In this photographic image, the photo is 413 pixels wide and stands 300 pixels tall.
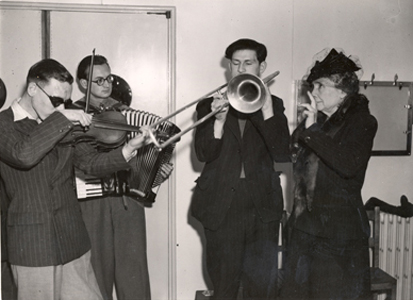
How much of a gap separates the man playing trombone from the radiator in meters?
1.15

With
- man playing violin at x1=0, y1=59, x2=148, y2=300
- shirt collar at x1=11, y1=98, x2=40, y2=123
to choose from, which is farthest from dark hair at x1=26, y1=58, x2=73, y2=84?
shirt collar at x1=11, y1=98, x2=40, y2=123

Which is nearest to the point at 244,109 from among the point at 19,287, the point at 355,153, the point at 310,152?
the point at 310,152

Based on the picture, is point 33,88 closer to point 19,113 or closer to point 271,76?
point 19,113

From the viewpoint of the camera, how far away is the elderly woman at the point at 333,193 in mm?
2287

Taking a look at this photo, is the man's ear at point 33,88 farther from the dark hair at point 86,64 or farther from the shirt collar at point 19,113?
the dark hair at point 86,64

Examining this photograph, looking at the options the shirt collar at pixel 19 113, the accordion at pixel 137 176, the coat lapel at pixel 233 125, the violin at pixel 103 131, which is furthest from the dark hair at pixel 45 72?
the coat lapel at pixel 233 125

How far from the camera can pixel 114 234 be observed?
9.15ft

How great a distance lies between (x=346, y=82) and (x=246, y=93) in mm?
613

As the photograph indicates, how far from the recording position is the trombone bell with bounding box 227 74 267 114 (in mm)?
2357

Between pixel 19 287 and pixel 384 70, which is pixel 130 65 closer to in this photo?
pixel 19 287

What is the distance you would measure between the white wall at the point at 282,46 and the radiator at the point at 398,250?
0.26m

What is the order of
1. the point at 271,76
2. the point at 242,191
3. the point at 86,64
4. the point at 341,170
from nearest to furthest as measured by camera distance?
the point at 341,170, the point at 271,76, the point at 242,191, the point at 86,64

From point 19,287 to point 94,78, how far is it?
4.68 ft

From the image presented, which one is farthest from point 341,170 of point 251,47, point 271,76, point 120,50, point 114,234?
point 120,50
